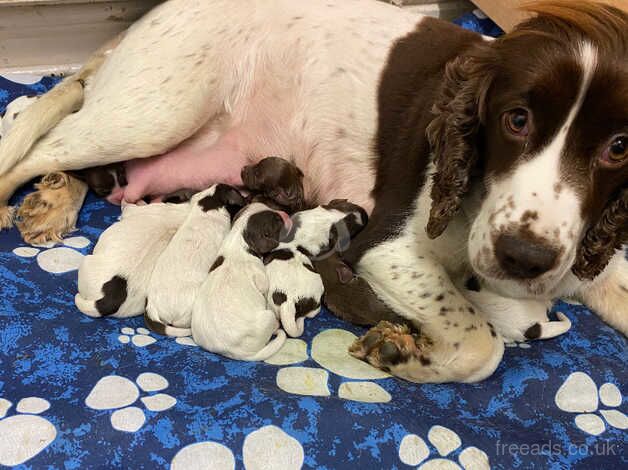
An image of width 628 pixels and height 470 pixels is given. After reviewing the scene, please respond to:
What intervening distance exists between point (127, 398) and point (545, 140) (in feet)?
4.79

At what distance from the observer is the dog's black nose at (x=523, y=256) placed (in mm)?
1938

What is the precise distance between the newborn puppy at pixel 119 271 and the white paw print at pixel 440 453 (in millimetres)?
1072

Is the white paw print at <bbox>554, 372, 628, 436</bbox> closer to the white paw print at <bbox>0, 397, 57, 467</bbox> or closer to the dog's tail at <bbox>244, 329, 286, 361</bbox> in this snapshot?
the dog's tail at <bbox>244, 329, 286, 361</bbox>

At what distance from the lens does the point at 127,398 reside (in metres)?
2.19

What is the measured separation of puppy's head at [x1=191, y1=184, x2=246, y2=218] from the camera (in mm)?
2869

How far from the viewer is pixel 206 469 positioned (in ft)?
6.51

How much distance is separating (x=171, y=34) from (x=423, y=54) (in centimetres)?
109

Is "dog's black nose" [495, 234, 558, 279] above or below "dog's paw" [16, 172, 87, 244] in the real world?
above

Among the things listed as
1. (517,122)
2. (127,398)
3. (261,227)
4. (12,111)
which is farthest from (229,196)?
(517,122)

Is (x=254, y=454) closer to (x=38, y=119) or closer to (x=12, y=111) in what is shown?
A: (x=38, y=119)

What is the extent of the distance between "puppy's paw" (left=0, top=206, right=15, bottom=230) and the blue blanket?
32 centimetres

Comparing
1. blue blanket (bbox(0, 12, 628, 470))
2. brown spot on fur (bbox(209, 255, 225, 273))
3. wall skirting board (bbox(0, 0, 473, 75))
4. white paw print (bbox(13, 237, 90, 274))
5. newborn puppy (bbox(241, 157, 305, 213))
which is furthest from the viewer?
wall skirting board (bbox(0, 0, 473, 75))

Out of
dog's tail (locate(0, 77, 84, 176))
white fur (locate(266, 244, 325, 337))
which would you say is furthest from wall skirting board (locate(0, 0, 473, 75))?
white fur (locate(266, 244, 325, 337))

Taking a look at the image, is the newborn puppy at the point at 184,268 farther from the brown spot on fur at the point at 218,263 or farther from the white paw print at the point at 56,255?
the white paw print at the point at 56,255
